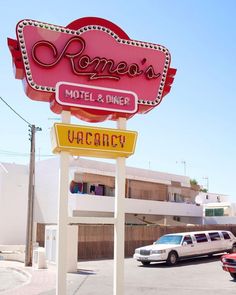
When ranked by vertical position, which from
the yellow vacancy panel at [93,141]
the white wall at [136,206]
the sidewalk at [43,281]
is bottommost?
the sidewalk at [43,281]

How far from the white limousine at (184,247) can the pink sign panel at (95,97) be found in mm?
14638

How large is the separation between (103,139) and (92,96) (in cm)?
92

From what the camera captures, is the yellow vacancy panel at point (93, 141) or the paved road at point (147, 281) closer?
the yellow vacancy panel at point (93, 141)

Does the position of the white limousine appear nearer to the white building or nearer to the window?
the white building

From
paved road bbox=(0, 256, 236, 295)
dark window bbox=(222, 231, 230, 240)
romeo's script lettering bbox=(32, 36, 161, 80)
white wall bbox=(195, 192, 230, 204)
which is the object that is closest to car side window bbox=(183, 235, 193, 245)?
paved road bbox=(0, 256, 236, 295)

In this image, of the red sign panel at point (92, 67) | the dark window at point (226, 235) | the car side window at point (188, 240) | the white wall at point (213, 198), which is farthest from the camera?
the white wall at point (213, 198)

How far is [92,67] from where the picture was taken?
9805 millimetres

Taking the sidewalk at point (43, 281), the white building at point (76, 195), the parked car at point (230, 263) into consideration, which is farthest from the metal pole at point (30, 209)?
the white building at point (76, 195)

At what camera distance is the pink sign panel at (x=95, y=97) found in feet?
31.1

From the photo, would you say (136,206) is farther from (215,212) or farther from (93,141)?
(93,141)

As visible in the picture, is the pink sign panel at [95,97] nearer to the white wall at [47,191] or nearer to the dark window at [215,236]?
the dark window at [215,236]

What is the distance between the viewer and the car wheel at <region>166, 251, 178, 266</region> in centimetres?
2340

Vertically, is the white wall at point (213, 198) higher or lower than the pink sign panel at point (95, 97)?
higher

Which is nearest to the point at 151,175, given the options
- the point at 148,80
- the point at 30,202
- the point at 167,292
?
the point at 30,202
